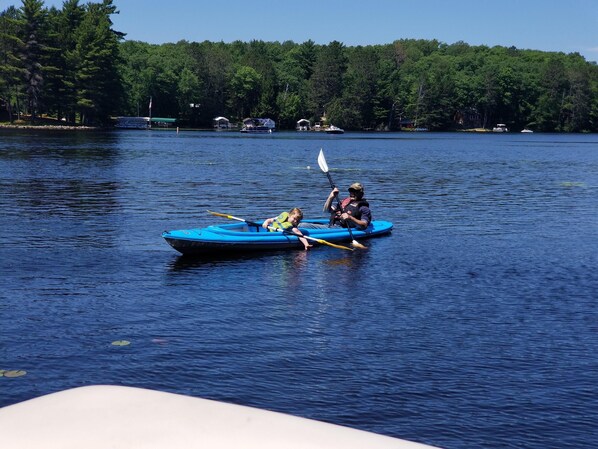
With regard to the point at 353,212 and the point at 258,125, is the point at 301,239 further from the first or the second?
the point at 258,125

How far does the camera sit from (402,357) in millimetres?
12898

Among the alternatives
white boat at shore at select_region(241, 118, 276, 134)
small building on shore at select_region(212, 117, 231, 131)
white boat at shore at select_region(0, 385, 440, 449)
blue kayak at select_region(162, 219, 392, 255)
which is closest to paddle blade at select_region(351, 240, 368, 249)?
blue kayak at select_region(162, 219, 392, 255)

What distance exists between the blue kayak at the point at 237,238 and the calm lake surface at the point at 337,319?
409 mm

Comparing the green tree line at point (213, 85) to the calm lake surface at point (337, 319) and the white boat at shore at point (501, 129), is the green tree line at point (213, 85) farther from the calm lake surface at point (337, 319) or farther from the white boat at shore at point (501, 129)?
the calm lake surface at point (337, 319)

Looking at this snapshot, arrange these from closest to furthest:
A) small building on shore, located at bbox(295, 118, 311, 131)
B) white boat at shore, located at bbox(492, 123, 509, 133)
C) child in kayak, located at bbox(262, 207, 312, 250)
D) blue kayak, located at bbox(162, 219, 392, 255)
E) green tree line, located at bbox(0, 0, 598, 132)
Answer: blue kayak, located at bbox(162, 219, 392, 255), child in kayak, located at bbox(262, 207, 312, 250), green tree line, located at bbox(0, 0, 598, 132), small building on shore, located at bbox(295, 118, 311, 131), white boat at shore, located at bbox(492, 123, 509, 133)

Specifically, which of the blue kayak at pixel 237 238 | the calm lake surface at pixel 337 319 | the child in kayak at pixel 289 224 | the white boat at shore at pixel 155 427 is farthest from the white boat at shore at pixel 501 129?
the white boat at shore at pixel 155 427

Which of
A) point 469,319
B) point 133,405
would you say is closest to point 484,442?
point 469,319

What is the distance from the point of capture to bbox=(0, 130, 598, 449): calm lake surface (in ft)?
35.6

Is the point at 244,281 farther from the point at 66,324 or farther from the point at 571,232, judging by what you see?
the point at 571,232

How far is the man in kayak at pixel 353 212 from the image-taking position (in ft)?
81.9

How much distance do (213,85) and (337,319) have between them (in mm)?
157072

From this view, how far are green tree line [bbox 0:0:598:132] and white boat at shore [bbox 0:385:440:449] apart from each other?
413 feet

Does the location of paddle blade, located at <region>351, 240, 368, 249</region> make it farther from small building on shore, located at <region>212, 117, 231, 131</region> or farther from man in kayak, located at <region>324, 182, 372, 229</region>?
small building on shore, located at <region>212, 117, 231, 131</region>

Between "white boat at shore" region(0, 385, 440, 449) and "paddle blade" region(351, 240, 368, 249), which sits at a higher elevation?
"white boat at shore" region(0, 385, 440, 449)
